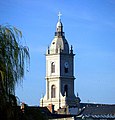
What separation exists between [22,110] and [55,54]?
10342 centimetres

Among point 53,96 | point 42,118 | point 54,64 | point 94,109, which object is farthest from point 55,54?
point 42,118

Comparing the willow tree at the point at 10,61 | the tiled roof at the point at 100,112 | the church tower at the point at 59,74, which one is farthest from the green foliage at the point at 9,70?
the church tower at the point at 59,74

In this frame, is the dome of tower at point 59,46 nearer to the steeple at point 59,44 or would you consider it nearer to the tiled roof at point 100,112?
the steeple at point 59,44

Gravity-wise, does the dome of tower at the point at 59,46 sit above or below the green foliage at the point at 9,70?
above

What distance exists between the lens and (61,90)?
12631cm

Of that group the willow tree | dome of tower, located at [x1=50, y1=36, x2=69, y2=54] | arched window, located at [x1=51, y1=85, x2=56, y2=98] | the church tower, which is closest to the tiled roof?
the church tower

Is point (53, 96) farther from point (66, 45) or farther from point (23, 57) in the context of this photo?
point (23, 57)

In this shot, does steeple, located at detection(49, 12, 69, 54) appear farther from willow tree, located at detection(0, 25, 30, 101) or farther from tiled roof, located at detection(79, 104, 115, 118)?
willow tree, located at detection(0, 25, 30, 101)

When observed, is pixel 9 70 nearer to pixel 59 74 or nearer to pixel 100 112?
pixel 100 112

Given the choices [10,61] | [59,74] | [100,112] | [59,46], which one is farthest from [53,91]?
[10,61]

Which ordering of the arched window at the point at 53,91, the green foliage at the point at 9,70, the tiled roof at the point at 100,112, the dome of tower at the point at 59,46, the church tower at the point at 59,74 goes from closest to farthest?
the green foliage at the point at 9,70, the tiled roof at the point at 100,112, the church tower at the point at 59,74, the arched window at the point at 53,91, the dome of tower at the point at 59,46

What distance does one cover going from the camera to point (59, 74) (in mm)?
127438

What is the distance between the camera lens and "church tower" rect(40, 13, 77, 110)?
412ft

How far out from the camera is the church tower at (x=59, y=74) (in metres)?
125
